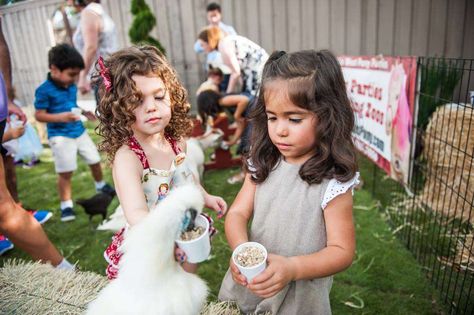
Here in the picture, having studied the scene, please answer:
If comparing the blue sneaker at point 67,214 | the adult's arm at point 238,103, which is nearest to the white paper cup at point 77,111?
the blue sneaker at point 67,214

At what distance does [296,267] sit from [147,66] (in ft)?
3.29

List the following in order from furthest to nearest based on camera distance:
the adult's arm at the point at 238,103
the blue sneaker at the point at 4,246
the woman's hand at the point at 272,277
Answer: the adult's arm at the point at 238,103, the blue sneaker at the point at 4,246, the woman's hand at the point at 272,277

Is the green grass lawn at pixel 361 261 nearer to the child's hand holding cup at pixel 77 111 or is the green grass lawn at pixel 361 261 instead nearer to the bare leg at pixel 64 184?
the bare leg at pixel 64 184

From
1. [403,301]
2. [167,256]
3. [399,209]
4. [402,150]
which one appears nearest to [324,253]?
[167,256]

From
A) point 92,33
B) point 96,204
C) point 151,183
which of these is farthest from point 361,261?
point 92,33

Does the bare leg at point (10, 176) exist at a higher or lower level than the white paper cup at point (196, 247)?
lower

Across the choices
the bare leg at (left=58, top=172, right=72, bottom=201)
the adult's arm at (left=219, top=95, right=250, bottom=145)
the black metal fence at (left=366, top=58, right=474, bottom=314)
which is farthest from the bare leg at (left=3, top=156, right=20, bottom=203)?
the black metal fence at (left=366, top=58, right=474, bottom=314)

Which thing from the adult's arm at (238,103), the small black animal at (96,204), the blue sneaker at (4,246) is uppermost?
the adult's arm at (238,103)

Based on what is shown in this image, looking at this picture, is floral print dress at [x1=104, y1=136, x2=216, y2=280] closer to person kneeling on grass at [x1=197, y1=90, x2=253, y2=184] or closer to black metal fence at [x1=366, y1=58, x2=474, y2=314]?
black metal fence at [x1=366, y1=58, x2=474, y2=314]

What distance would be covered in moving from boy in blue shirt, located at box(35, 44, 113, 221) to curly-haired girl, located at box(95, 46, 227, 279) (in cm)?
205

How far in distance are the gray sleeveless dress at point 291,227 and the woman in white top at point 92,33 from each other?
3109 mm

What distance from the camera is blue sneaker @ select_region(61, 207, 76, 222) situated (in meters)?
3.60

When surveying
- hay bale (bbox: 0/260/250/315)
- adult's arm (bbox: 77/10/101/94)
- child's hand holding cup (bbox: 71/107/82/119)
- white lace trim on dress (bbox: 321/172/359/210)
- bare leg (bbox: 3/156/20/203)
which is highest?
adult's arm (bbox: 77/10/101/94)

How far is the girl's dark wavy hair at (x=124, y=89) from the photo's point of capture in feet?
4.73
